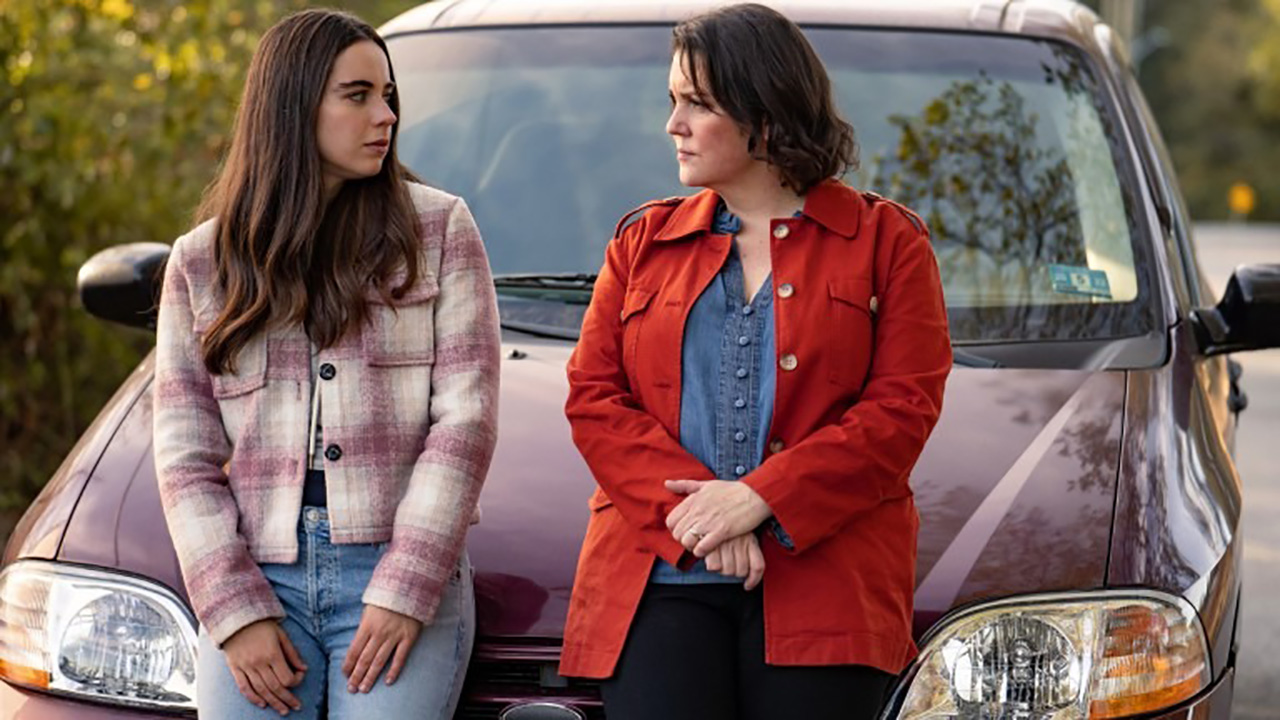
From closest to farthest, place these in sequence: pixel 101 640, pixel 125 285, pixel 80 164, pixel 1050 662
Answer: pixel 1050 662 → pixel 101 640 → pixel 125 285 → pixel 80 164

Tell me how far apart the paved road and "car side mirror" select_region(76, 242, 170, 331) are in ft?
9.02

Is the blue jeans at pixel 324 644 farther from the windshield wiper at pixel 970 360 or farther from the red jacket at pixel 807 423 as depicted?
the windshield wiper at pixel 970 360

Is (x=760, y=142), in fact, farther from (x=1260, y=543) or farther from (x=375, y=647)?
(x=1260, y=543)

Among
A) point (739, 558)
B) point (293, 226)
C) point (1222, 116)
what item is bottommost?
point (739, 558)

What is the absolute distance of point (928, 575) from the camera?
307 cm

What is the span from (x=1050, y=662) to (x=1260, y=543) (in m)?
5.29

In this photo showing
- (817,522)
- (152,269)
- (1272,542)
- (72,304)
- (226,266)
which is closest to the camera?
(817,522)

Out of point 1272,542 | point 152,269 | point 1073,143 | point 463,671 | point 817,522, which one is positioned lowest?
point 1272,542

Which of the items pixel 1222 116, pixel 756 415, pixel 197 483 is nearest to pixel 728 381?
pixel 756 415

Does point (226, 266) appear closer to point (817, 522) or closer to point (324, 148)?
point (324, 148)

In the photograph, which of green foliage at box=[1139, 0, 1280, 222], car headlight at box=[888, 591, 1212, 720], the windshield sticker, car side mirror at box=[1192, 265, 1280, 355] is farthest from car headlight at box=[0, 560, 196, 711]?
green foliage at box=[1139, 0, 1280, 222]

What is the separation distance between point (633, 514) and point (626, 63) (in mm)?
2070

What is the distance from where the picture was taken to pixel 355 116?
9.67ft

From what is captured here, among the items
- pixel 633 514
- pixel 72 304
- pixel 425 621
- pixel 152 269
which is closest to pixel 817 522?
pixel 633 514
